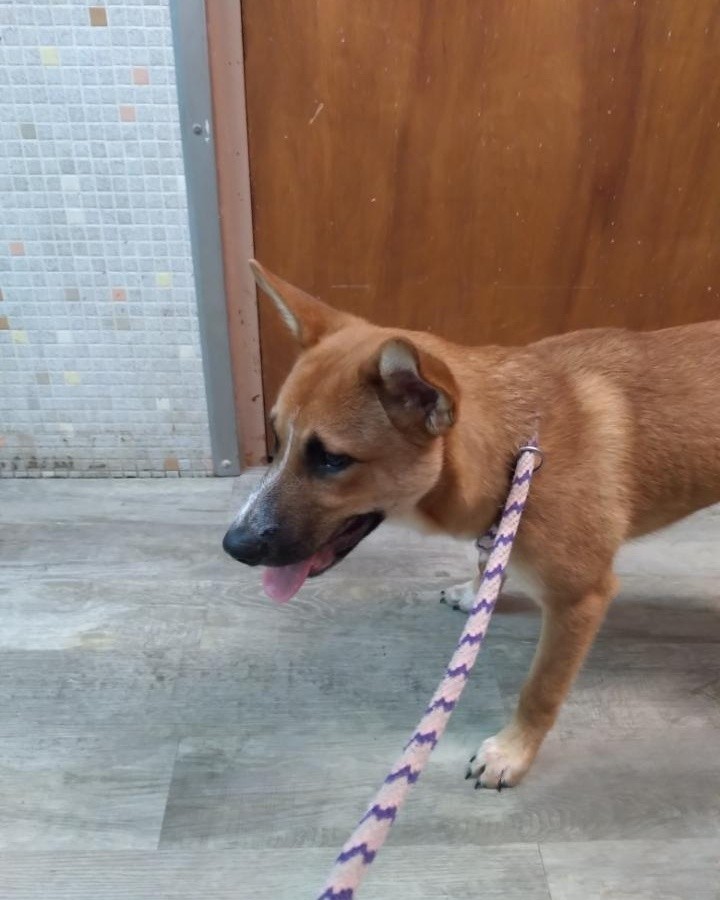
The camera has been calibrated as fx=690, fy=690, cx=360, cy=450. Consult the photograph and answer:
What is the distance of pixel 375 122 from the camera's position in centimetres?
189

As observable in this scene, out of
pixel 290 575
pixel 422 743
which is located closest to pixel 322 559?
pixel 290 575

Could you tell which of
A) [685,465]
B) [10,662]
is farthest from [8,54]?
[685,465]


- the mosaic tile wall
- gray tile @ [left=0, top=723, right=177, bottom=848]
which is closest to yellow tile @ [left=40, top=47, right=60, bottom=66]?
the mosaic tile wall

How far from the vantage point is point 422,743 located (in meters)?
0.82

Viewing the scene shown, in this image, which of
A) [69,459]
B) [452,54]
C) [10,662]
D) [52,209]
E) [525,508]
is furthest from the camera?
[69,459]

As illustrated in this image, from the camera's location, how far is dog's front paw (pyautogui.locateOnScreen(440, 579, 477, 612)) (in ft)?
5.93

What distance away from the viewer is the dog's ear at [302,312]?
1.32m

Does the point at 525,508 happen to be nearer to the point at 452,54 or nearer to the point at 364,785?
the point at 364,785

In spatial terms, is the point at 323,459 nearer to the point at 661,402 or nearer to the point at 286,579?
the point at 286,579

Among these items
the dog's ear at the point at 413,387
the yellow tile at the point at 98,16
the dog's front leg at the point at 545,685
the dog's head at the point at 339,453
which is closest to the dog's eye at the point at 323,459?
the dog's head at the point at 339,453

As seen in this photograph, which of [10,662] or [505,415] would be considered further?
[10,662]

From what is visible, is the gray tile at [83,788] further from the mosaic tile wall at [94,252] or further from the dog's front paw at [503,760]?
the mosaic tile wall at [94,252]

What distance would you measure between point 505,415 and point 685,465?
418 mm

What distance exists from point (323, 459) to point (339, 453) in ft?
0.11
